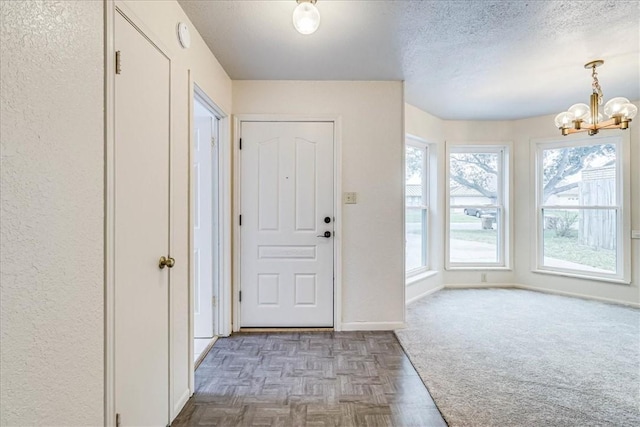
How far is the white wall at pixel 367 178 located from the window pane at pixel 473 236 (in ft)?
6.55

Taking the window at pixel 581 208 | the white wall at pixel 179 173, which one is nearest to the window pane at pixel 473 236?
the window at pixel 581 208

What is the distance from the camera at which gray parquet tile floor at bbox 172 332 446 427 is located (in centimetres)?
191

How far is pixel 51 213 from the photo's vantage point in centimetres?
101

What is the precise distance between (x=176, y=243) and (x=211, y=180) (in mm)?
1237

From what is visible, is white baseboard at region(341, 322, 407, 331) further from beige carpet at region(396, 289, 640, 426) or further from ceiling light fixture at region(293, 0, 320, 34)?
ceiling light fixture at region(293, 0, 320, 34)

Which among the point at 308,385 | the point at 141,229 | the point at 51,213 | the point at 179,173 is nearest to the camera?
the point at 51,213

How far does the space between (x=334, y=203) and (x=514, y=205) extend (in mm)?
3180

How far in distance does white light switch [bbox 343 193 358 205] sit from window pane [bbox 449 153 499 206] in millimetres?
2210

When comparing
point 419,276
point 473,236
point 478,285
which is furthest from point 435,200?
point 478,285

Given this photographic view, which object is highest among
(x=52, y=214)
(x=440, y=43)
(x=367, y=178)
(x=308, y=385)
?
(x=440, y=43)

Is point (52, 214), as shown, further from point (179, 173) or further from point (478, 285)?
point (478, 285)

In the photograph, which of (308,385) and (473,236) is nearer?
(308,385)

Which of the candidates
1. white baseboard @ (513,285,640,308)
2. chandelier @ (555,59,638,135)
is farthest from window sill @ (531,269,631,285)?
chandelier @ (555,59,638,135)

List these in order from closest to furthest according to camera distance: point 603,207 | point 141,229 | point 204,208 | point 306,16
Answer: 1. point 141,229
2. point 306,16
3. point 204,208
4. point 603,207
